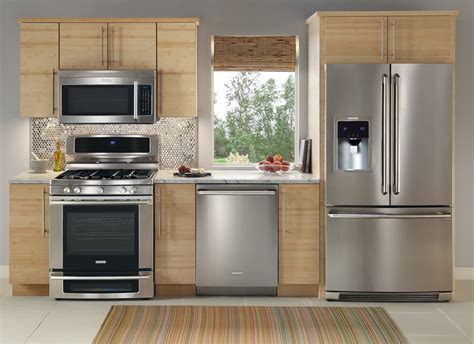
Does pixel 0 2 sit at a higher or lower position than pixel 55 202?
higher

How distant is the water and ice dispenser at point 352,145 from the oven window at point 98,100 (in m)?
1.64

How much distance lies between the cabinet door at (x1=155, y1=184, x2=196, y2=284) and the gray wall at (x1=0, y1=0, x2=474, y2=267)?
88 cm

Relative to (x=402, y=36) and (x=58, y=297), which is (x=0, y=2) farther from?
(x=402, y=36)

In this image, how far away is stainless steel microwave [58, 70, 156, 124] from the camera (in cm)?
610

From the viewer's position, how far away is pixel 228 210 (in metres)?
5.86

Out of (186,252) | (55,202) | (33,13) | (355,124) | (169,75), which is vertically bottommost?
(186,252)

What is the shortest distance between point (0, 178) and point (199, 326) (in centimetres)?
241

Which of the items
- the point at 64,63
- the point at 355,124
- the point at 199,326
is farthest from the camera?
the point at 64,63

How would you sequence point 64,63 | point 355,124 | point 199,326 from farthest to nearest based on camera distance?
point 64,63 < point 355,124 < point 199,326

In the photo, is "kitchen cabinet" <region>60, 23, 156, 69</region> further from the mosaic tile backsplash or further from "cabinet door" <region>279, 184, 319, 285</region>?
"cabinet door" <region>279, 184, 319, 285</region>

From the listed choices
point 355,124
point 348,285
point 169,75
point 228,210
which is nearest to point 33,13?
point 169,75

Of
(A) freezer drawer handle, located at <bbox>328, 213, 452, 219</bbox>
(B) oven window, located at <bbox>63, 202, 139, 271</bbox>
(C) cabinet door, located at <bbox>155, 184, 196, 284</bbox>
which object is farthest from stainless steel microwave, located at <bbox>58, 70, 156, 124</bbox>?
(A) freezer drawer handle, located at <bbox>328, 213, 452, 219</bbox>

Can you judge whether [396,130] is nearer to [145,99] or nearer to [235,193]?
[235,193]

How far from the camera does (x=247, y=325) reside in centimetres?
517
